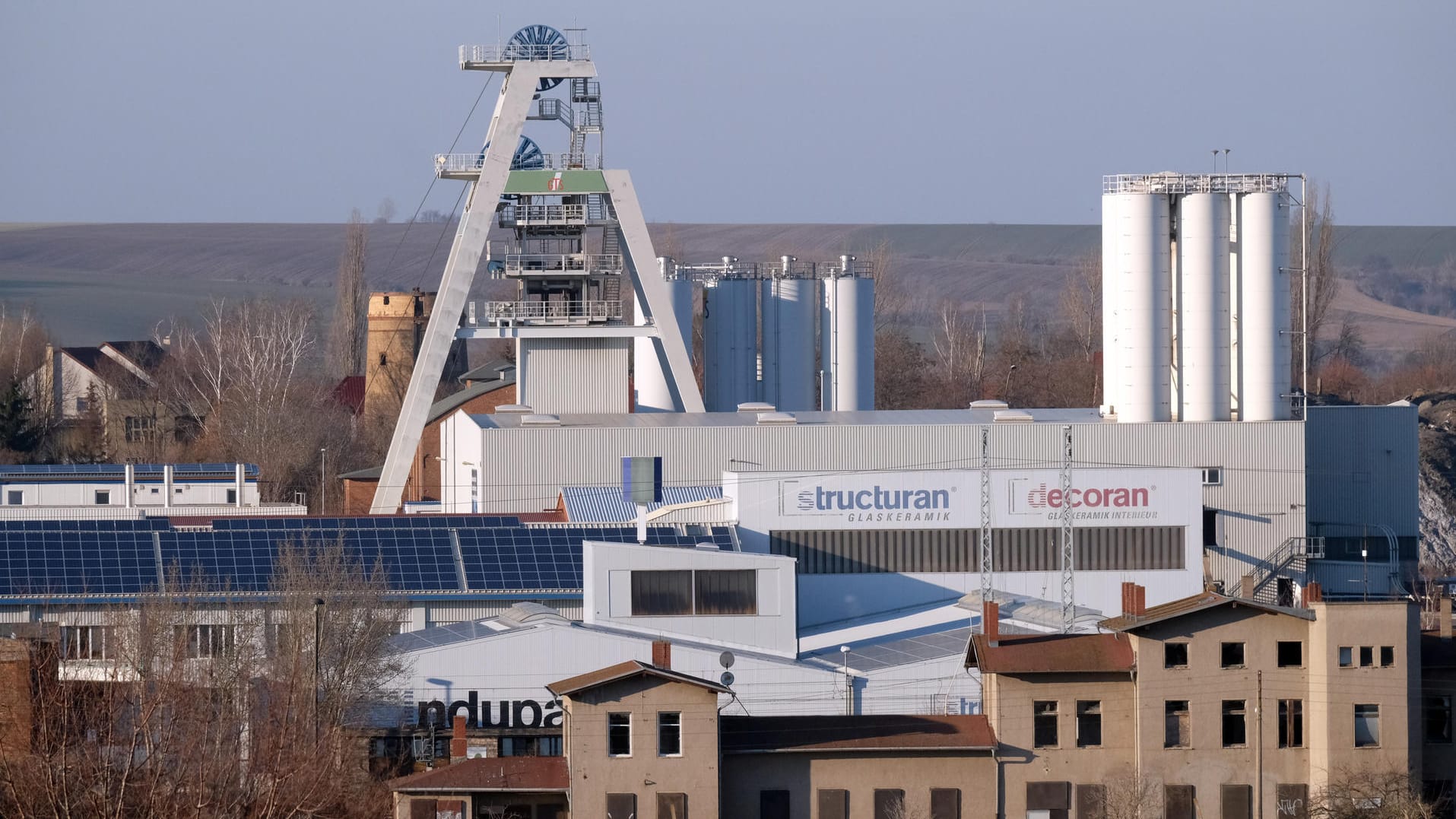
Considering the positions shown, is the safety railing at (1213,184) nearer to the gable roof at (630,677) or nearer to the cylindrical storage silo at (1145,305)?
the cylindrical storage silo at (1145,305)

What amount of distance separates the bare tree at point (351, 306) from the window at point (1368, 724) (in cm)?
8107

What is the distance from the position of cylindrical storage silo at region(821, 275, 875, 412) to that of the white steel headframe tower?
9.01 m

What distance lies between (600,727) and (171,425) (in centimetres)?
6128

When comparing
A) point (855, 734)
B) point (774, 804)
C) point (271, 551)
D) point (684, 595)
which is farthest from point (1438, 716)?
point (271, 551)

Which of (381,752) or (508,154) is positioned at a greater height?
(508,154)

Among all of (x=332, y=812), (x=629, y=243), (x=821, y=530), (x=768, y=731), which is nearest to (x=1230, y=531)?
(x=821, y=530)

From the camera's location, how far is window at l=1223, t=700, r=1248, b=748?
129 feet

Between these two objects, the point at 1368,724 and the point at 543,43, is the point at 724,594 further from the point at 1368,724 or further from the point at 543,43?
the point at 543,43

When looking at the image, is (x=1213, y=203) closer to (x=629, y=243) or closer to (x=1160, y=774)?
(x=629, y=243)

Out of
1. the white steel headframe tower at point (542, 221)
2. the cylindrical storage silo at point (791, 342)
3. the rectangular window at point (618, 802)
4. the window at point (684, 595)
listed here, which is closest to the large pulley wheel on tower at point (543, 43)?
the white steel headframe tower at point (542, 221)

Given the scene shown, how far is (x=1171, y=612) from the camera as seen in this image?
39.3 m

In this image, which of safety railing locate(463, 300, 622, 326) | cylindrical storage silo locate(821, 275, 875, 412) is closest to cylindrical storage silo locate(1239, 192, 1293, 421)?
cylindrical storage silo locate(821, 275, 875, 412)

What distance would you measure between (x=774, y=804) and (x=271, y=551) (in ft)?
57.7

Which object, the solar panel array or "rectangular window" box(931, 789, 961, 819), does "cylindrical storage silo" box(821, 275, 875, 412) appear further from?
"rectangular window" box(931, 789, 961, 819)
